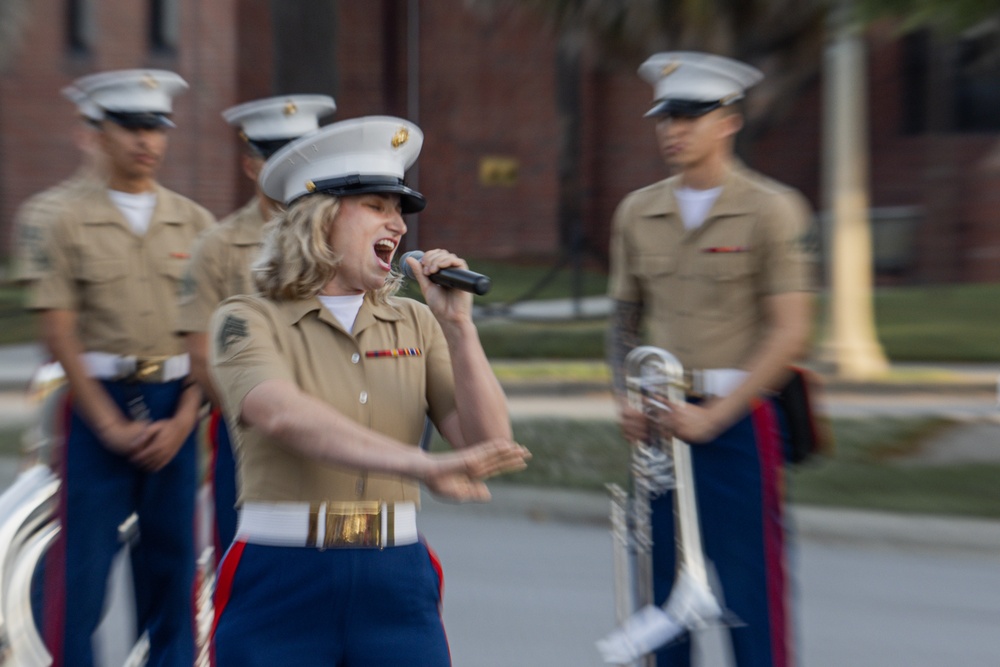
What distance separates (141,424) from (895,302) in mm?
15366

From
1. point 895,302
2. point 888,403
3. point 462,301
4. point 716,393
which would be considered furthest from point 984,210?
point 462,301

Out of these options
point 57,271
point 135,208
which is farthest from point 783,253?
point 57,271

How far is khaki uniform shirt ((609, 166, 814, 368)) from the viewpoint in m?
4.23

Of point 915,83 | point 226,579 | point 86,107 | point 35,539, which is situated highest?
point 915,83

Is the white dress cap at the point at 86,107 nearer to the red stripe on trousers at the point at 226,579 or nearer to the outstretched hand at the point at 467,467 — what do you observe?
the red stripe on trousers at the point at 226,579

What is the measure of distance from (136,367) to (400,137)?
187 cm

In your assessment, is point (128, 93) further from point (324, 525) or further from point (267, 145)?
point (324, 525)

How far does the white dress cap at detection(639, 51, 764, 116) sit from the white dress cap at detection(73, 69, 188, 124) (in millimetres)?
1559

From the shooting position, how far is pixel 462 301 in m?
2.80

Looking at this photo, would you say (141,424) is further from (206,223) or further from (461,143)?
(461,143)

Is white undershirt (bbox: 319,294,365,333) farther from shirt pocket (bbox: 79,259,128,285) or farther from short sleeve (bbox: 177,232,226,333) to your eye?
shirt pocket (bbox: 79,259,128,285)

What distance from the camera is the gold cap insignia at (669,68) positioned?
4516 mm

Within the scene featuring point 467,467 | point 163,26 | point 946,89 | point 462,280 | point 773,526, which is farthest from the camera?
point 163,26

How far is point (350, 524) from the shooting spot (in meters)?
2.77
